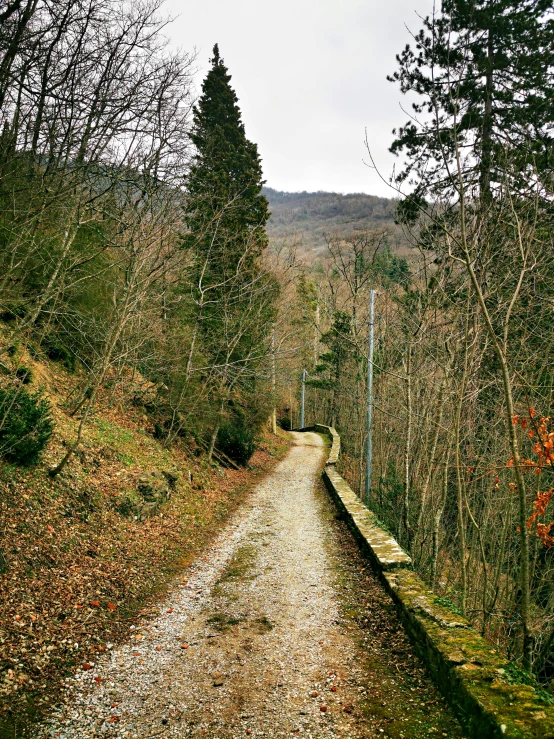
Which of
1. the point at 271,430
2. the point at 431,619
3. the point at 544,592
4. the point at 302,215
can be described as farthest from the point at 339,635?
the point at 302,215

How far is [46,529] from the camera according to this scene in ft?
17.6

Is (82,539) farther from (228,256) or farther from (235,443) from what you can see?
(235,443)

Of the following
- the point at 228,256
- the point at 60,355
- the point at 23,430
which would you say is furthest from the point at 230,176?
the point at 23,430

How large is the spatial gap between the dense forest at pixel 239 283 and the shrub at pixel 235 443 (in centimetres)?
9

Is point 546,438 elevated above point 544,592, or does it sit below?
above

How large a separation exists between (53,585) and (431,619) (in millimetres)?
3992

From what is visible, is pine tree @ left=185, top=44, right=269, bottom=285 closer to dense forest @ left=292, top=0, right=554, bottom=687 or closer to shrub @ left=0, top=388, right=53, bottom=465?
dense forest @ left=292, top=0, right=554, bottom=687

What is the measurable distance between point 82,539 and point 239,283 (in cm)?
917

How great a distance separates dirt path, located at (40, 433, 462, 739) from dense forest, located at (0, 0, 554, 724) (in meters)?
0.82

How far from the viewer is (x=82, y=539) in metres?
5.79

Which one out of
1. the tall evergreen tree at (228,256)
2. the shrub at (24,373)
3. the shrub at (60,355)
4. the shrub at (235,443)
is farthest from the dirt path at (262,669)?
the shrub at (235,443)

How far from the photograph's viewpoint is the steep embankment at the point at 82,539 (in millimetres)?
3855

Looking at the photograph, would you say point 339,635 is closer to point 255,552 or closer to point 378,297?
point 255,552

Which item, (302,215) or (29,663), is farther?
(302,215)
